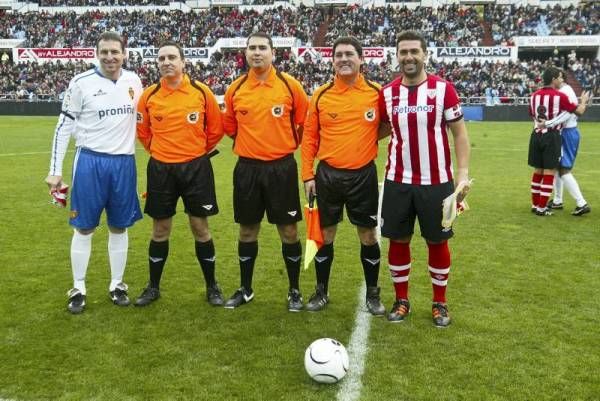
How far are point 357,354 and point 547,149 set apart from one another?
18.9 ft

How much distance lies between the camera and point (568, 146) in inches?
341

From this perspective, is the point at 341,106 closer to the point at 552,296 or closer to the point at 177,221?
the point at 552,296

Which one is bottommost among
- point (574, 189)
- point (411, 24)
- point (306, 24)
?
point (574, 189)

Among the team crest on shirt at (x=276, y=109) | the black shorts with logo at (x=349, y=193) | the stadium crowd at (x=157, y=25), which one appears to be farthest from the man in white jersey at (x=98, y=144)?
the stadium crowd at (x=157, y=25)

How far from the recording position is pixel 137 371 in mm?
3768

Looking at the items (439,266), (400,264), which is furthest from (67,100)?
(439,266)

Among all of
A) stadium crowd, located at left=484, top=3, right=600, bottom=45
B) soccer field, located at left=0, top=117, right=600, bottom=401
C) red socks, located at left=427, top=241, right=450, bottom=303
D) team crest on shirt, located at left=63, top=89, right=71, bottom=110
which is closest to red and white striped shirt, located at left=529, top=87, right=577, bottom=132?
soccer field, located at left=0, top=117, right=600, bottom=401

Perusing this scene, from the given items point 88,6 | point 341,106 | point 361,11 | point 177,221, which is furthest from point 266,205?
point 88,6

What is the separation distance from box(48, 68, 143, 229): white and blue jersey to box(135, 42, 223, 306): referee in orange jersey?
0.63ft

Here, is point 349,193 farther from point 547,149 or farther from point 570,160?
point 570,160

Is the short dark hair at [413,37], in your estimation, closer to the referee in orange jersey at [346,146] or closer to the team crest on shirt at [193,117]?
the referee in orange jersey at [346,146]

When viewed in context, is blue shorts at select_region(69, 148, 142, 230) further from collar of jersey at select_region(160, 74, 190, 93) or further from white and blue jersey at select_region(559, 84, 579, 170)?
white and blue jersey at select_region(559, 84, 579, 170)

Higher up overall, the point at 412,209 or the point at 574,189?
the point at 412,209

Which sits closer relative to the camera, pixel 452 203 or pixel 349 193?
pixel 452 203
